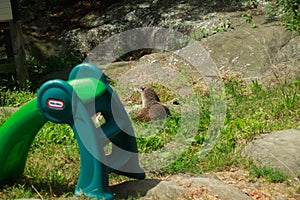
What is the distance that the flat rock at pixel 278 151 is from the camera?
18.5 ft

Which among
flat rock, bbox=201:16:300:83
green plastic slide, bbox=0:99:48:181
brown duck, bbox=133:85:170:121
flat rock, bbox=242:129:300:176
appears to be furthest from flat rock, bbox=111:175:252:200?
flat rock, bbox=201:16:300:83

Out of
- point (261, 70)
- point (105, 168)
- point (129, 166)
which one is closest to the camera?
point (105, 168)

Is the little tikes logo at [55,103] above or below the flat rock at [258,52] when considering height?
above

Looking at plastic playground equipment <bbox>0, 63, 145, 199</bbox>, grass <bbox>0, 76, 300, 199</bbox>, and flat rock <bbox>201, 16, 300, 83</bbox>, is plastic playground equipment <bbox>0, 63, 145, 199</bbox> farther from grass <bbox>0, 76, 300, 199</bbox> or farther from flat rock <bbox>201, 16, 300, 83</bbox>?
flat rock <bbox>201, 16, 300, 83</bbox>

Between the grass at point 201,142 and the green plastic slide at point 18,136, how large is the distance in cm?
13

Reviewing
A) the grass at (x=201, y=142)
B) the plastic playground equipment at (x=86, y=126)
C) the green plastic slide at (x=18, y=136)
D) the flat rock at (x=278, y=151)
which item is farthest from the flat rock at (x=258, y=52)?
the green plastic slide at (x=18, y=136)

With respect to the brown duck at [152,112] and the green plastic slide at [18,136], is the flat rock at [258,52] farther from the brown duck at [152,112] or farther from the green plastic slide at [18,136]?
the green plastic slide at [18,136]

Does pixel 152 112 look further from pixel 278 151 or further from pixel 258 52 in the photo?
pixel 258 52

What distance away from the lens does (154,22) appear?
38.5 ft

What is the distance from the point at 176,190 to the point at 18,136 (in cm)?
130

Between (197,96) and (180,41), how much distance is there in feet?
9.83

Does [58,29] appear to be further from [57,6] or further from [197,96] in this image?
[197,96]

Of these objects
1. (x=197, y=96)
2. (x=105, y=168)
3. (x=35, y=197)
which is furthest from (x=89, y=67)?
(x=197, y=96)

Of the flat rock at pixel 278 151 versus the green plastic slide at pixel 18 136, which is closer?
the green plastic slide at pixel 18 136
